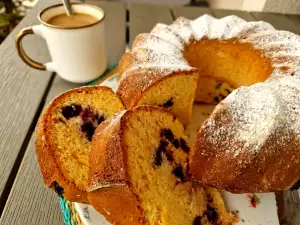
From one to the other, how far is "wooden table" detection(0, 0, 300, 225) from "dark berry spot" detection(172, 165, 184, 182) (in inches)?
11.3

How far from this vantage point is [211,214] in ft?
2.76

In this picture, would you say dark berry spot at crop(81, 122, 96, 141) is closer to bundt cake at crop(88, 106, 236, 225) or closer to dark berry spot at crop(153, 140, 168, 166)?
bundt cake at crop(88, 106, 236, 225)

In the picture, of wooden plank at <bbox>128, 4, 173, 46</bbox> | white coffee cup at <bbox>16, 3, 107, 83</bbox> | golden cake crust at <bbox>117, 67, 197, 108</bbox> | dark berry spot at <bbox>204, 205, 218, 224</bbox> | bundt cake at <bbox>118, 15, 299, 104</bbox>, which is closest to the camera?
dark berry spot at <bbox>204, 205, 218, 224</bbox>

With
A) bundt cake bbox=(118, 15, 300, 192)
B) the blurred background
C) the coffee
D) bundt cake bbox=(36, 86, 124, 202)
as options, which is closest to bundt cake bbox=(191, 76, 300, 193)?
bundt cake bbox=(118, 15, 300, 192)

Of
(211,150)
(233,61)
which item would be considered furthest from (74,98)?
(233,61)

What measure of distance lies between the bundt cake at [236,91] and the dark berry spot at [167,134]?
8 centimetres

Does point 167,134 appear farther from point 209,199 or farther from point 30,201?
point 30,201

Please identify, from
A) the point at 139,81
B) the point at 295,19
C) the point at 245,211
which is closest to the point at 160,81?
the point at 139,81

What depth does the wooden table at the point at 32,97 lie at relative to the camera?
3.02 ft

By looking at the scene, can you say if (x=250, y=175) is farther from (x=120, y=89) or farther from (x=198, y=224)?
(x=120, y=89)

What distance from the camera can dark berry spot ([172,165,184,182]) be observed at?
847mm

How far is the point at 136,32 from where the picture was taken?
1729mm

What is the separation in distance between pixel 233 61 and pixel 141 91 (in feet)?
1.41

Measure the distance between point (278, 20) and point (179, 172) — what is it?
1.41 meters
